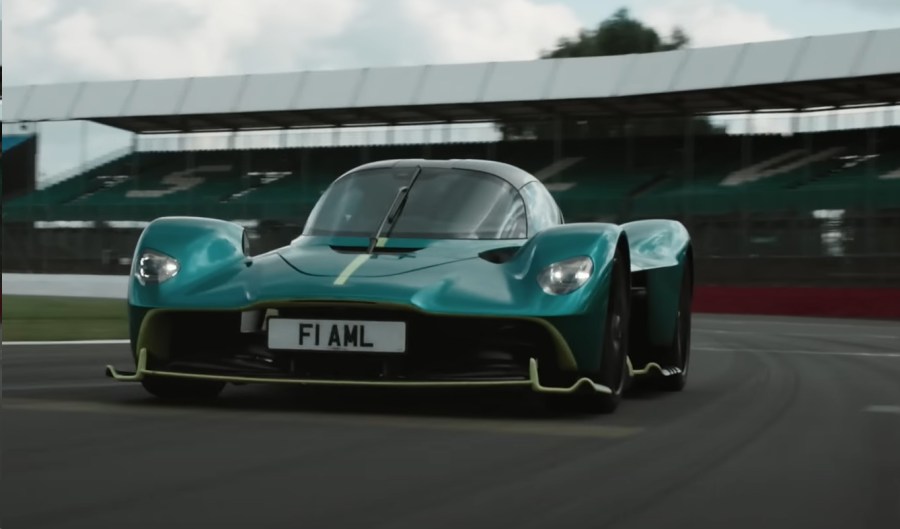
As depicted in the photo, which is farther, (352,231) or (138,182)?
(138,182)

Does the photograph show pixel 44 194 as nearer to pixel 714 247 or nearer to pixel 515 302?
pixel 714 247

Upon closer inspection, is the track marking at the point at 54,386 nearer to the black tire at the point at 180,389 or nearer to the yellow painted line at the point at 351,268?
the black tire at the point at 180,389

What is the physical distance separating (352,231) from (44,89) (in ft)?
119

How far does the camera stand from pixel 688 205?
2941 centimetres

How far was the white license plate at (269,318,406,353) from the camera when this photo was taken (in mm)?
4684

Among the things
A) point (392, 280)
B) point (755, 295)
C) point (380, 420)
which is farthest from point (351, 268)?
point (755, 295)

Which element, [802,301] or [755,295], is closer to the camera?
[802,301]

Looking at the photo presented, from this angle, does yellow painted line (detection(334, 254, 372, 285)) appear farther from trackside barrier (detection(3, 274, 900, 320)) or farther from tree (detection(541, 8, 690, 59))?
tree (detection(541, 8, 690, 59))

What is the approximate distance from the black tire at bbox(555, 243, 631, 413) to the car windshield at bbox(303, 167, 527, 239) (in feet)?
1.90

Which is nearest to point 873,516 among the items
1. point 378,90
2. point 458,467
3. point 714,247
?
point 458,467

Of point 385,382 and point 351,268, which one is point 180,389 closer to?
point 351,268

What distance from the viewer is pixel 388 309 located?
4.67 m

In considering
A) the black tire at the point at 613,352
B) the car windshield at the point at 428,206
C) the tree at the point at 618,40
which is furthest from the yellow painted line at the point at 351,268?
the tree at the point at 618,40

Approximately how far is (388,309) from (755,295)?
77.1ft
